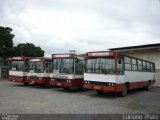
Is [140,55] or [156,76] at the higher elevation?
[140,55]

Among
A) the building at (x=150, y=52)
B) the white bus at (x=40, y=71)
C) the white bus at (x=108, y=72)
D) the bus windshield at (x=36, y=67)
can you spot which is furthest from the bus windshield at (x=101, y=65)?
the building at (x=150, y=52)

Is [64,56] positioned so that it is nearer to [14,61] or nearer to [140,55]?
[14,61]

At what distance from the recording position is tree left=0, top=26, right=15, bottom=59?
1813 inches

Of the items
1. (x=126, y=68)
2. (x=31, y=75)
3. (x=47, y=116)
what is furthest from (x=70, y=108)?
(x=31, y=75)

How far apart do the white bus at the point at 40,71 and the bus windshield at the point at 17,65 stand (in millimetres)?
918

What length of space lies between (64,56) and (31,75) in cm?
482

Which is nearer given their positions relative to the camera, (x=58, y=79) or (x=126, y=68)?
(x=126, y=68)

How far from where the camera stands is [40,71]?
2186 centimetres

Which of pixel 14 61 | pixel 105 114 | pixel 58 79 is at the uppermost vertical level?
pixel 14 61

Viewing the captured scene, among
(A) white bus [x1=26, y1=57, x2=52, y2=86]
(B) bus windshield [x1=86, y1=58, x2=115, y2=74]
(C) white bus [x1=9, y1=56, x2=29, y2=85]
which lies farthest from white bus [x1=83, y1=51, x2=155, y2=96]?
(C) white bus [x1=9, y1=56, x2=29, y2=85]

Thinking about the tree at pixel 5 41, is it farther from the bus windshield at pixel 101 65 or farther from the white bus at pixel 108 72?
the white bus at pixel 108 72

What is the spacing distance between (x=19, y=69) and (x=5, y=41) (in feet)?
83.4

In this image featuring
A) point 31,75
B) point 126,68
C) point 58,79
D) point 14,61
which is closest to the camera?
point 126,68

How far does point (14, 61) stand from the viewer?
24.0 meters
